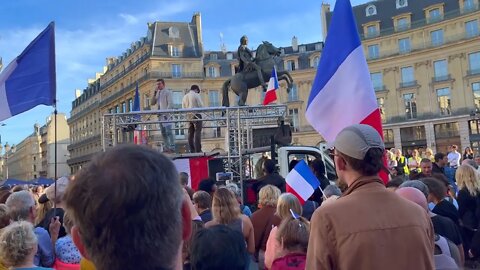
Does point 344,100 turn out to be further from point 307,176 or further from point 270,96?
point 270,96

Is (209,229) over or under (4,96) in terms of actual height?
under

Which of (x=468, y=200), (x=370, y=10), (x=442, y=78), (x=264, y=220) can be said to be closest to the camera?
(x=264, y=220)

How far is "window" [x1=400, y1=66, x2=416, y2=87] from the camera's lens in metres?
48.8

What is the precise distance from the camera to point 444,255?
124 inches

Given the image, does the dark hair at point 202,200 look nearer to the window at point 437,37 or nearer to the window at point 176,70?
the window at point 437,37

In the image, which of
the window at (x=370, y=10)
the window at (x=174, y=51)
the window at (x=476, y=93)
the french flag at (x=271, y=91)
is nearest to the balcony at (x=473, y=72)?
the window at (x=476, y=93)

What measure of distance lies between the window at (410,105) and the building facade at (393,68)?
101 mm

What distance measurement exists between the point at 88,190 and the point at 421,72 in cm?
5126

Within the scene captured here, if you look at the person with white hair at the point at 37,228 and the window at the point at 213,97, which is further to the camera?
the window at the point at 213,97

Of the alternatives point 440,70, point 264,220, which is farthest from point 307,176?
point 440,70

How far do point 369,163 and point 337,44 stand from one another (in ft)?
7.76

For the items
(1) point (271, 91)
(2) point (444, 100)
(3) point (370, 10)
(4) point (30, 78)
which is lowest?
(4) point (30, 78)

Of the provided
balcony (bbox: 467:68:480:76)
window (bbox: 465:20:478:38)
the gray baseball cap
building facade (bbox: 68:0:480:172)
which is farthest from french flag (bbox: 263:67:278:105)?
window (bbox: 465:20:478:38)

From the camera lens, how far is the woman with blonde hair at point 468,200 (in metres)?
5.92
